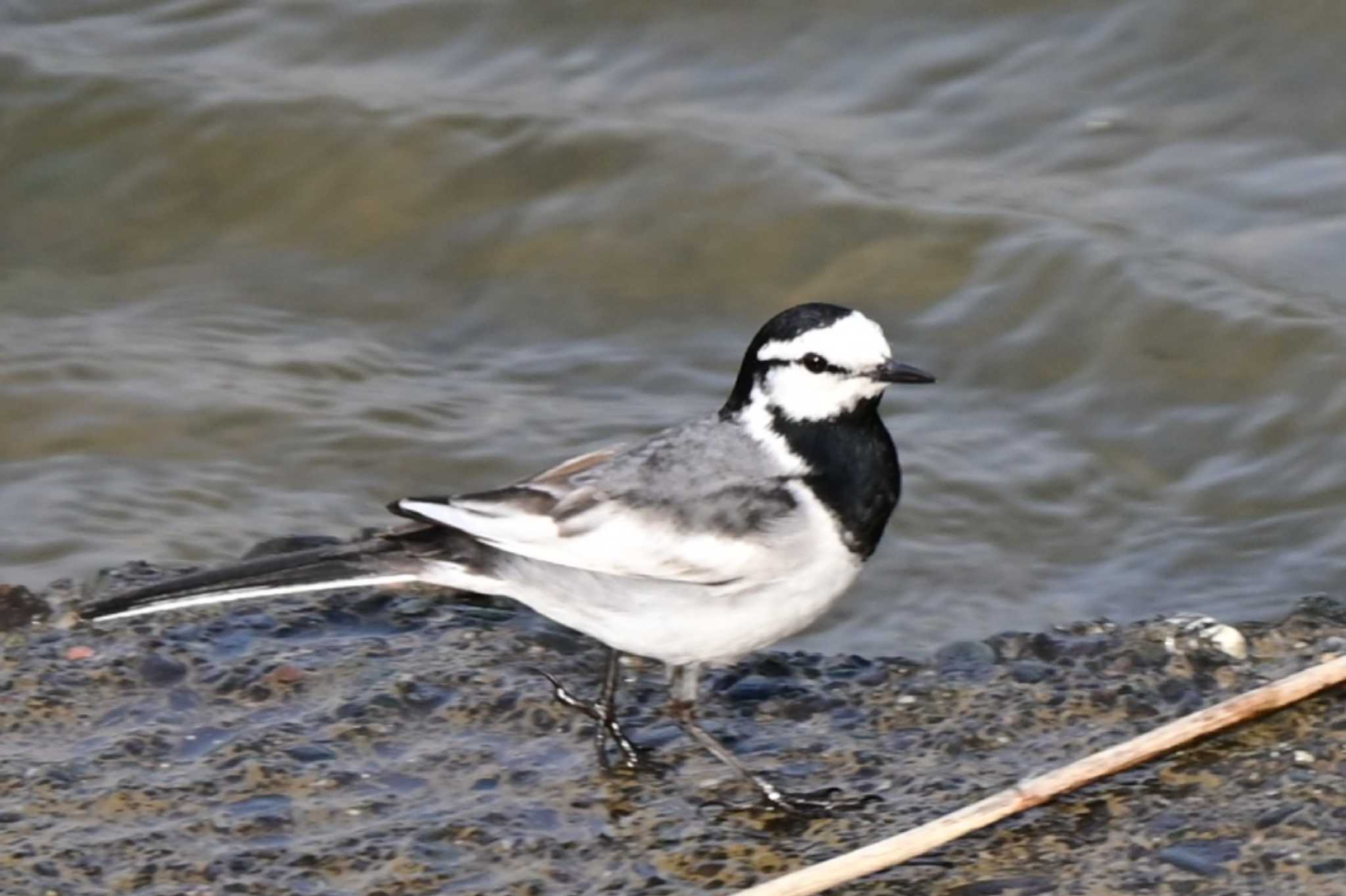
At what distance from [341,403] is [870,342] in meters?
3.45

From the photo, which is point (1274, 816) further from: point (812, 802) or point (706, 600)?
point (706, 600)

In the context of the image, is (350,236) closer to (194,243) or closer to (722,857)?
(194,243)

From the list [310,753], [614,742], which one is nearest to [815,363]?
[614,742]

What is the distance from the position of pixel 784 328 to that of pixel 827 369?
0.15m

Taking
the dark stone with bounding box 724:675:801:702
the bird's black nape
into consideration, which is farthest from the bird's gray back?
the dark stone with bounding box 724:675:801:702

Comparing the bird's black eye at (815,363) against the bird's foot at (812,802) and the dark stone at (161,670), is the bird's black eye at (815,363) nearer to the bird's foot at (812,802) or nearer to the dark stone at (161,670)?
the bird's foot at (812,802)

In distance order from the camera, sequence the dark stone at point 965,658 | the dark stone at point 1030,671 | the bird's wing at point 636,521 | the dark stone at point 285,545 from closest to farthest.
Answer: the bird's wing at point 636,521, the dark stone at point 1030,671, the dark stone at point 965,658, the dark stone at point 285,545

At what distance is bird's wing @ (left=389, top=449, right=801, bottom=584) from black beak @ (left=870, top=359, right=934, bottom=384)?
14.1 inches

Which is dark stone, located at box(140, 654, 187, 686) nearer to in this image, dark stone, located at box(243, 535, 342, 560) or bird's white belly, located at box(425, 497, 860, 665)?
dark stone, located at box(243, 535, 342, 560)

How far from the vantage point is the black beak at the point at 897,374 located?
513cm

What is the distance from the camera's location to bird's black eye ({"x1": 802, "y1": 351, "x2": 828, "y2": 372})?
5.20 m

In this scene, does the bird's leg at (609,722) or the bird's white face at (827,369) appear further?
the bird's leg at (609,722)

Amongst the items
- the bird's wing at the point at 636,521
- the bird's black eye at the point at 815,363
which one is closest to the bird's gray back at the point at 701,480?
the bird's wing at the point at 636,521

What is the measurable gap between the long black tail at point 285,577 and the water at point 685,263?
1.62m
